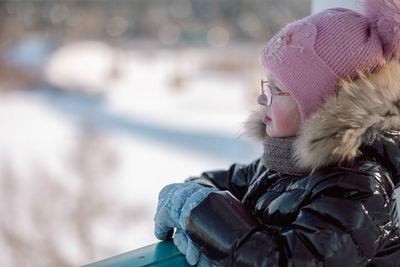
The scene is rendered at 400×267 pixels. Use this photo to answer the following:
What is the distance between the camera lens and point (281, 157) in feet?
3.26

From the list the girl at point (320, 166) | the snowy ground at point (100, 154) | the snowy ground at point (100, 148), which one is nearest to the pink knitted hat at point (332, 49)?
the girl at point (320, 166)

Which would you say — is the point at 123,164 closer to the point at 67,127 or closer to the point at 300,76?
the point at 67,127

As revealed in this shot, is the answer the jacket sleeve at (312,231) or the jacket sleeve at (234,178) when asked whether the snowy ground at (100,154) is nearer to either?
the jacket sleeve at (234,178)

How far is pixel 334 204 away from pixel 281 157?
22 centimetres

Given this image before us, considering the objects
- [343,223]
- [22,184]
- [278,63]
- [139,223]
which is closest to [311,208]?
[343,223]

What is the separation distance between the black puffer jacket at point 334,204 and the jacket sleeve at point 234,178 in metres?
0.31

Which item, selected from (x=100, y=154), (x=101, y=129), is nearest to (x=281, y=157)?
(x=100, y=154)

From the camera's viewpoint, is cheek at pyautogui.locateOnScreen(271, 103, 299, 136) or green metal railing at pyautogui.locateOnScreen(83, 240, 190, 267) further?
cheek at pyautogui.locateOnScreen(271, 103, 299, 136)

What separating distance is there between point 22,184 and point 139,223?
122 cm

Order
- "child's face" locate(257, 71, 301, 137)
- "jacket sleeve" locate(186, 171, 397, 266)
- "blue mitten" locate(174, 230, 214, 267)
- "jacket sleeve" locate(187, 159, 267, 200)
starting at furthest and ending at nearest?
"jacket sleeve" locate(187, 159, 267, 200) → "child's face" locate(257, 71, 301, 137) → "blue mitten" locate(174, 230, 214, 267) → "jacket sleeve" locate(186, 171, 397, 266)

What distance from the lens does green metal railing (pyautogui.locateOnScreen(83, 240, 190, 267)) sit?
0.84m

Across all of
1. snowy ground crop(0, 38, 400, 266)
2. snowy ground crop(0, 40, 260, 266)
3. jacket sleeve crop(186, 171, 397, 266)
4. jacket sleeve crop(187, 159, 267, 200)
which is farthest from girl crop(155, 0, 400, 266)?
snowy ground crop(0, 38, 400, 266)

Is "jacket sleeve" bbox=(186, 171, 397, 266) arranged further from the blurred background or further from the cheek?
the blurred background

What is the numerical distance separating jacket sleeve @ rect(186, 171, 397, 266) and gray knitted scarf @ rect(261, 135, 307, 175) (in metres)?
0.12
